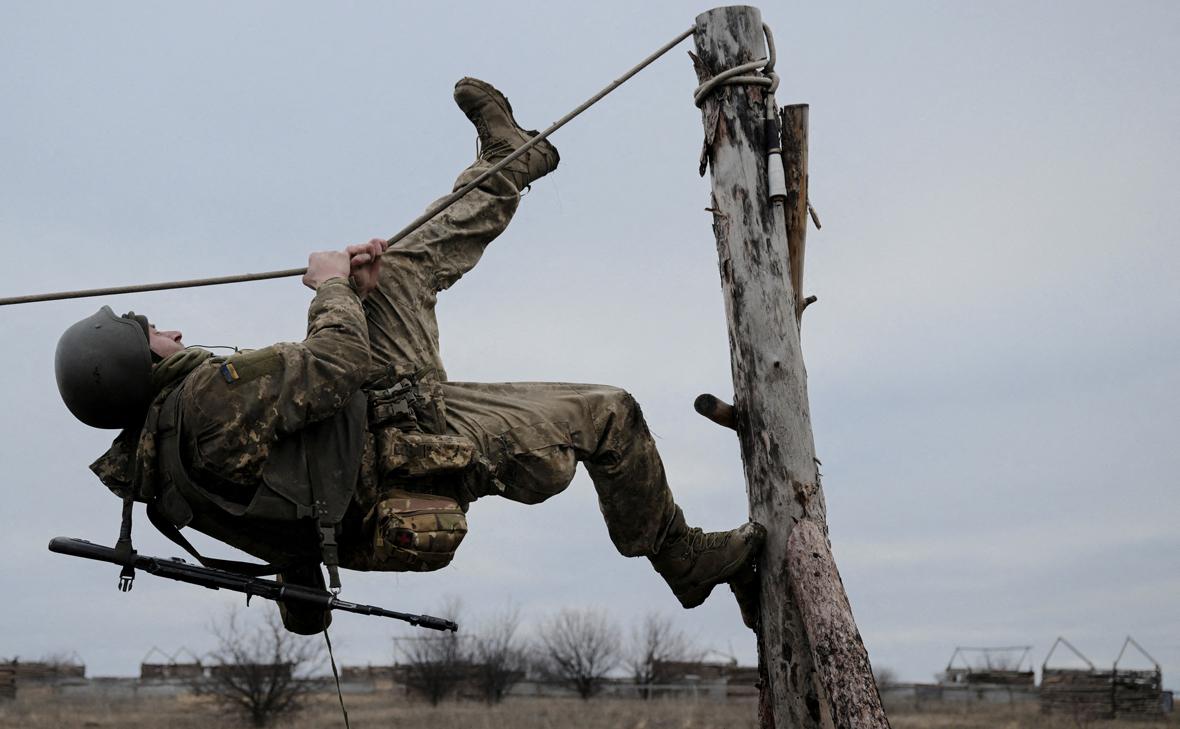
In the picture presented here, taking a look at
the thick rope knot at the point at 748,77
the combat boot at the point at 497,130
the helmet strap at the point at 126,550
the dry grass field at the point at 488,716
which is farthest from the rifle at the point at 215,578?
the dry grass field at the point at 488,716

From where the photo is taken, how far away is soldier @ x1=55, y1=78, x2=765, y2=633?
4766mm

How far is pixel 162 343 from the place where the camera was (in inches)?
200

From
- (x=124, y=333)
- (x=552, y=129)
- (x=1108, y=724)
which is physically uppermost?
(x=552, y=129)

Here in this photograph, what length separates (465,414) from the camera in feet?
17.5

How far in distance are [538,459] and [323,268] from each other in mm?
1149

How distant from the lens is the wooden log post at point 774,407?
5.27 m

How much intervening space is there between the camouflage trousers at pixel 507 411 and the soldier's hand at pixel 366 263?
12 cm

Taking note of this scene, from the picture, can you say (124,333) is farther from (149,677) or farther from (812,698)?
(149,677)

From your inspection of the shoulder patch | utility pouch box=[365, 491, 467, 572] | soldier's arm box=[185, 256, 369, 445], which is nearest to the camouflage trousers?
utility pouch box=[365, 491, 467, 572]

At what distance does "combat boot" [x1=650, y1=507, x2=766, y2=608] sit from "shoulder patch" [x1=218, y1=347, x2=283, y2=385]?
195 cm

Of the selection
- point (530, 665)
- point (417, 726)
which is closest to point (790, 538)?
point (417, 726)

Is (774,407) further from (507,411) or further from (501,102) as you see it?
(501,102)

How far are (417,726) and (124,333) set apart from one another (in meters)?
19.4

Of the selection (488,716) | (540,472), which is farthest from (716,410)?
(488,716)
